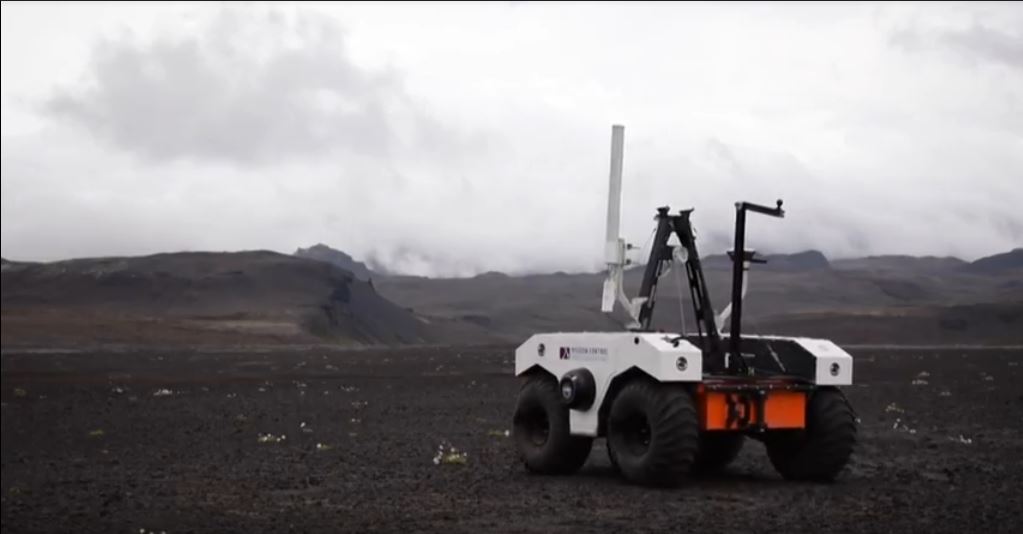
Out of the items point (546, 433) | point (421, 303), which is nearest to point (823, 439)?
point (546, 433)

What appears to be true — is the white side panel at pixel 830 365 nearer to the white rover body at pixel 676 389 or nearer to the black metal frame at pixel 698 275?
the white rover body at pixel 676 389

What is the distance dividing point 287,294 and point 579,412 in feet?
299

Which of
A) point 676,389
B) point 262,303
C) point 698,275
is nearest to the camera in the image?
point 676,389

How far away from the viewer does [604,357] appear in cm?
1531

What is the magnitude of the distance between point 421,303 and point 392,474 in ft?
497

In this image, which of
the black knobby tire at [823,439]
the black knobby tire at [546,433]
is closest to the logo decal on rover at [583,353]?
the black knobby tire at [546,433]

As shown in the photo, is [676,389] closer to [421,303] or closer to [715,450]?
[715,450]

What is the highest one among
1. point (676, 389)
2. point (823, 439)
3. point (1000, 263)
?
point (1000, 263)

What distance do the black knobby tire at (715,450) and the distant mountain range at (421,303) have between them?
6.36 feet

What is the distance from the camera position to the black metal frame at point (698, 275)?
1546cm

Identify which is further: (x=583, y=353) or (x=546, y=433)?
(x=546, y=433)

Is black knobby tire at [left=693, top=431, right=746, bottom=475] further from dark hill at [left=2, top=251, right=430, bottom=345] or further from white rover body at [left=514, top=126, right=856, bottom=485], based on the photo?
dark hill at [left=2, top=251, right=430, bottom=345]

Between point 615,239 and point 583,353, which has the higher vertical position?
point 615,239

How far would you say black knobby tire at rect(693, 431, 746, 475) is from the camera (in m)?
16.5
